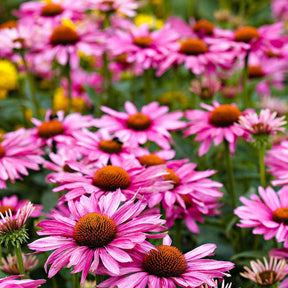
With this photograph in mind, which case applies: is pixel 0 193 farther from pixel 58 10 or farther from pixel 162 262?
pixel 162 262

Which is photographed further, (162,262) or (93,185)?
(93,185)

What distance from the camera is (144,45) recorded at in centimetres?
177

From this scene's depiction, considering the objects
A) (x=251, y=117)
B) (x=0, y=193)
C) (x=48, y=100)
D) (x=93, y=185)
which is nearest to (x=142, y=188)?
(x=93, y=185)

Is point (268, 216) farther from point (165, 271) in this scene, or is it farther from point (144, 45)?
point (144, 45)

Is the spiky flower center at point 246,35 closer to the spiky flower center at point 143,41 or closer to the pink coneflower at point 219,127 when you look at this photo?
the spiky flower center at point 143,41

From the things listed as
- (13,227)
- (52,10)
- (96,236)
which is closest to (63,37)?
(52,10)

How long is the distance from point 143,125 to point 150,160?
0.86 ft

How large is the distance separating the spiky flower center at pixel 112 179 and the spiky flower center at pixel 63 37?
2.71 feet

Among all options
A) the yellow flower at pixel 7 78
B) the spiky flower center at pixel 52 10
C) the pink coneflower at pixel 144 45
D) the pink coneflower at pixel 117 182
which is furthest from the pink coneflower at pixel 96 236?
the yellow flower at pixel 7 78

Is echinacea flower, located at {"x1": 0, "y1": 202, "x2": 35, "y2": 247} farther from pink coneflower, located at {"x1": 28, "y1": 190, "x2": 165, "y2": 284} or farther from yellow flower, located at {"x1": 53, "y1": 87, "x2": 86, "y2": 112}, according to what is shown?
yellow flower, located at {"x1": 53, "y1": 87, "x2": 86, "y2": 112}

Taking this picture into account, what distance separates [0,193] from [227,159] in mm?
776

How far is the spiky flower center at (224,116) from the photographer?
135cm

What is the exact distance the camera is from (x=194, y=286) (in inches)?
30.1

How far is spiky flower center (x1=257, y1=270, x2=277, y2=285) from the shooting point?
90cm
